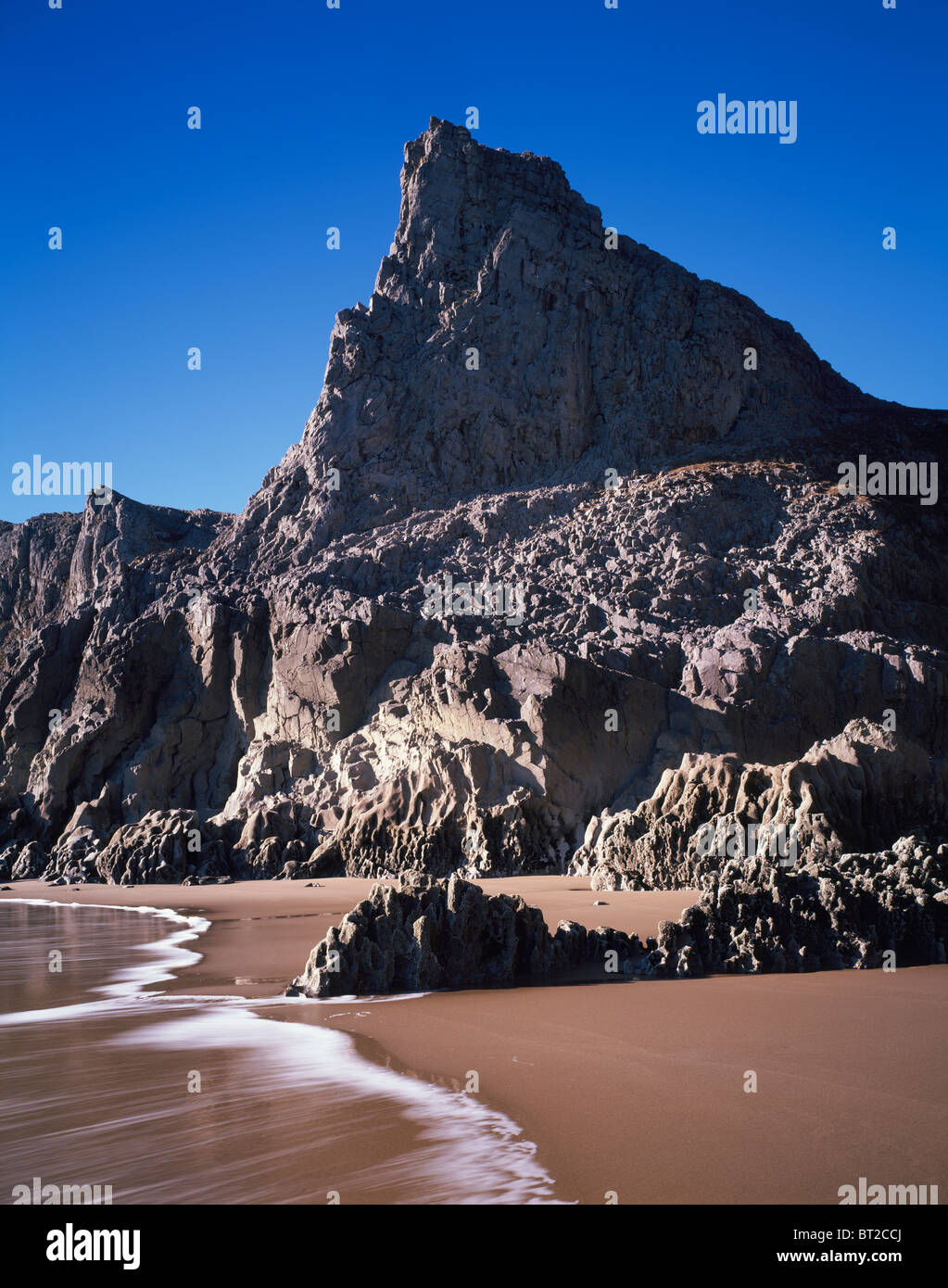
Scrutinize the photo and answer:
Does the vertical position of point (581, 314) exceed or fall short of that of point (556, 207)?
it falls short

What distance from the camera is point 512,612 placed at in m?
40.3

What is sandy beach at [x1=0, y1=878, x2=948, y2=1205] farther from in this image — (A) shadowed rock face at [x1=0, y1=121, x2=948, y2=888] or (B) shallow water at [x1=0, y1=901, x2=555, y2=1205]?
(A) shadowed rock face at [x1=0, y1=121, x2=948, y2=888]

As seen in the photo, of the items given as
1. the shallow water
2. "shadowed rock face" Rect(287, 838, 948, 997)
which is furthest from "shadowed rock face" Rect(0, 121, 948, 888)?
the shallow water

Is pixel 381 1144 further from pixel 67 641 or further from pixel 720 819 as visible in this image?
pixel 67 641

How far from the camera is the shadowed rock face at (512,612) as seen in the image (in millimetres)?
29594

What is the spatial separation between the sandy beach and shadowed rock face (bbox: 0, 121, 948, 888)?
7.78m

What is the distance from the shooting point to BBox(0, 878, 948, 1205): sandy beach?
480cm

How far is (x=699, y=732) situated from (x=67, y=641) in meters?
34.6

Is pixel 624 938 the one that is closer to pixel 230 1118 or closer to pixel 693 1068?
pixel 693 1068

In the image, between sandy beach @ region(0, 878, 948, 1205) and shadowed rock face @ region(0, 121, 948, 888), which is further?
shadowed rock face @ region(0, 121, 948, 888)

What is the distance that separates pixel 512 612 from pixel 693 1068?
111 feet

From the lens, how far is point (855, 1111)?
5.60 m

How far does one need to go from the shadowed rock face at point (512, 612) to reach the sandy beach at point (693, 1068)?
25.5ft
